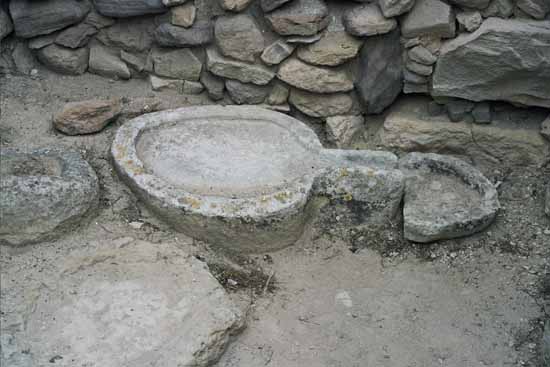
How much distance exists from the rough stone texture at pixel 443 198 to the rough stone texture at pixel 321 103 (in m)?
0.51

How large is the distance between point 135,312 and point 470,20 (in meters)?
2.28

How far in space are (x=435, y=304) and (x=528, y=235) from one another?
717 millimetres

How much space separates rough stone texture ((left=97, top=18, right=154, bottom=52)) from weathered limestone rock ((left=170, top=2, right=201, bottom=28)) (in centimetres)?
20

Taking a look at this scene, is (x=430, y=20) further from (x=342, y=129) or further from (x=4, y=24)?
(x=4, y=24)

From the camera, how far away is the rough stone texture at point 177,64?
430 cm

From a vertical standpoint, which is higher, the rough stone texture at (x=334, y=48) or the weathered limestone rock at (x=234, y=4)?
the weathered limestone rock at (x=234, y=4)

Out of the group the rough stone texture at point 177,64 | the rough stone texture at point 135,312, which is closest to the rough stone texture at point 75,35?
the rough stone texture at point 177,64

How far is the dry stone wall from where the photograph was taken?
12.9 feet

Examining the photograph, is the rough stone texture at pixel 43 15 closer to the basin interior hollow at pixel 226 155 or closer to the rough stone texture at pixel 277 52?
the basin interior hollow at pixel 226 155

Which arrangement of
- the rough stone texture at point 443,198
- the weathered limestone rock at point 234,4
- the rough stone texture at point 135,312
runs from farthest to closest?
1. the weathered limestone rock at point 234,4
2. the rough stone texture at point 443,198
3. the rough stone texture at point 135,312

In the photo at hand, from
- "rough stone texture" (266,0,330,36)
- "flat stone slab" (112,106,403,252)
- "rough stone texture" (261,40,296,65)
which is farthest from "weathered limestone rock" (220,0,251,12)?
"flat stone slab" (112,106,403,252)

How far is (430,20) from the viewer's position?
155 inches

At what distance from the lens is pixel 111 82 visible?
4.38 meters

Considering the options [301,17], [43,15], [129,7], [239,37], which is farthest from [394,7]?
[43,15]
